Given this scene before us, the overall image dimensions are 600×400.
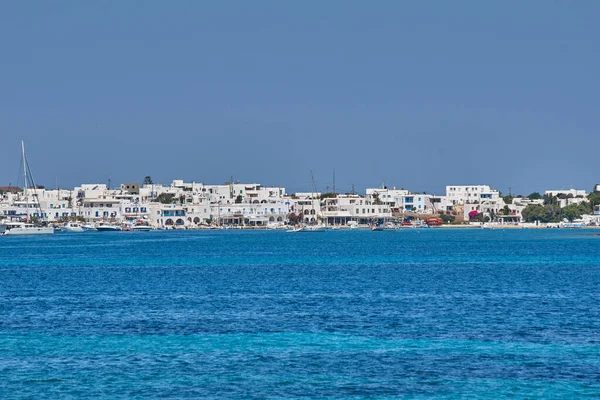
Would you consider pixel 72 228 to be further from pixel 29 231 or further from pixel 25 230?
pixel 25 230

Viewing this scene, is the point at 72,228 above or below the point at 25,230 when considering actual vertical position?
above

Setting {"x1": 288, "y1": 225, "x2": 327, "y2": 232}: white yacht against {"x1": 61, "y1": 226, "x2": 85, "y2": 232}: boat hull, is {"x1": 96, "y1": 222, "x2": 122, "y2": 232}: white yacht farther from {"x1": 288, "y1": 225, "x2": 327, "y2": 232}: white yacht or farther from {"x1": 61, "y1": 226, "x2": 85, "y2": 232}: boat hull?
{"x1": 288, "y1": 225, "x2": 327, "y2": 232}: white yacht

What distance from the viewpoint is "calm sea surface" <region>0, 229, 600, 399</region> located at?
23.2 m

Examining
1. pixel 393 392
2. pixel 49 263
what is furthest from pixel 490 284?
pixel 49 263

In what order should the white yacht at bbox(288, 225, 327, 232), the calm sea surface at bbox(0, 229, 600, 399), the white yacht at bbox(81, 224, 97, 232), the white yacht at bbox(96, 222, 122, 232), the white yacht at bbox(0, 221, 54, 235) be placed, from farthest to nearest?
1. the white yacht at bbox(81, 224, 97, 232)
2. the white yacht at bbox(96, 222, 122, 232)
3. the white yacht at bbox(288, 225, 327, 232)
4. the white yacht at bbox(0, 221, 54, 235)
5. the calm sea surface at bbox(0, 229, 600, 399)

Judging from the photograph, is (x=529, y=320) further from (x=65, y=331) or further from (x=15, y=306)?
(x=15, y=306)

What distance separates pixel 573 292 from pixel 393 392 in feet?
76.2

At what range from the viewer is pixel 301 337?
29641 mm

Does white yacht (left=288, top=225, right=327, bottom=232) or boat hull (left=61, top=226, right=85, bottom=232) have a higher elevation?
boat hull (left=61, top=226, right=85, bottom=232)

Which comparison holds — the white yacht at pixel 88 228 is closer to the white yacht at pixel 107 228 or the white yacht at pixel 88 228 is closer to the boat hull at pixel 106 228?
the white yacht at pixel 107 228

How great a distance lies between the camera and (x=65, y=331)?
102 feet

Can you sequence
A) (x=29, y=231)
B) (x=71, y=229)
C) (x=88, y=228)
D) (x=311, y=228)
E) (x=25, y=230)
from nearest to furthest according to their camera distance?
(x=25, y=230), (x=29, y=231), (x=71, y=229), (x=311, y=228), (x=88, y=228)

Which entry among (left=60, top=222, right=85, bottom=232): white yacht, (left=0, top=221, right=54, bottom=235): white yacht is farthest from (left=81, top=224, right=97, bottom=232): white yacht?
(left=0, top=221, right=54, bottom=235): white yacht

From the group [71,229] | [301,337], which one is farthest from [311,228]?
[301,337]
